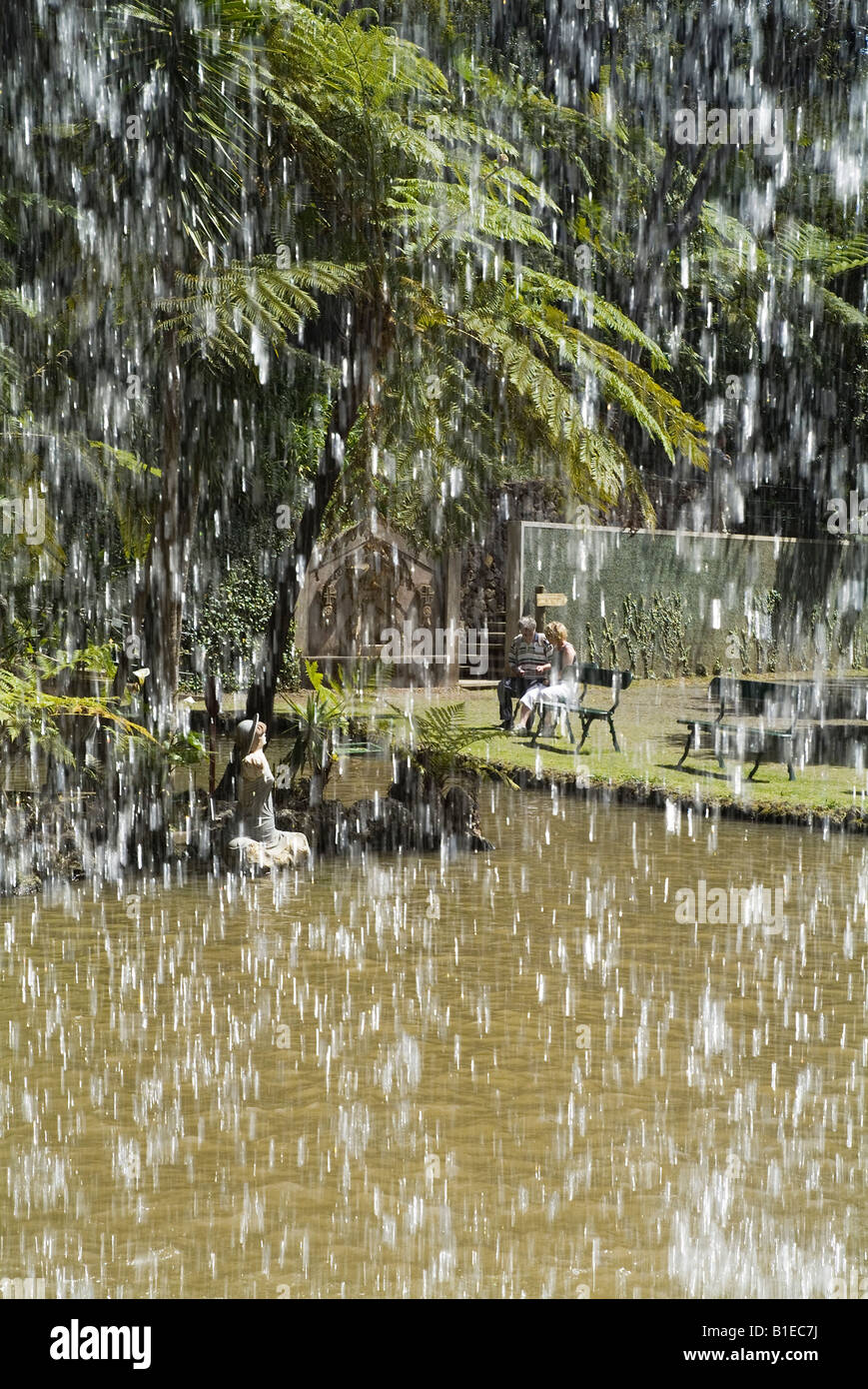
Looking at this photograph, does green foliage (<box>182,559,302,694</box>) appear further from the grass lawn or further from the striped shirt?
the striped shirt

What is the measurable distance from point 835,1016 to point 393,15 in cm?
1279

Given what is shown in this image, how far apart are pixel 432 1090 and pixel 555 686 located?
9.76 metres

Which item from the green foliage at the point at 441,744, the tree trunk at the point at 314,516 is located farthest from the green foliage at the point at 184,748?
the green foliage at the point at 441,744

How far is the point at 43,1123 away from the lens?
4512 mm

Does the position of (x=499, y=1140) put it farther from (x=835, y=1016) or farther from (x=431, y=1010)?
(x=835, y=1016)

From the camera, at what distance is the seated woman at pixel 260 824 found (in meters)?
8.41

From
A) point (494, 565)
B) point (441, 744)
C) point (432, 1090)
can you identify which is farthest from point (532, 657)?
point (432, 1090)

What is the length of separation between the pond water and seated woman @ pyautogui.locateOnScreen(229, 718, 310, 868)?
432mm

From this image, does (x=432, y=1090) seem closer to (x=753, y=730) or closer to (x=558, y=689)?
(x=753, y=730)

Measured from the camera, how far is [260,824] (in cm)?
856

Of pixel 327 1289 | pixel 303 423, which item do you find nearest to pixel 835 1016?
pixel 327 1289

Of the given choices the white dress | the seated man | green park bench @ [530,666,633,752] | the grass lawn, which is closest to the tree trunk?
the grass lawn

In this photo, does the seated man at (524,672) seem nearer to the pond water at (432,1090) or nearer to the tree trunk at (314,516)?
the tree trunk at (314,516)

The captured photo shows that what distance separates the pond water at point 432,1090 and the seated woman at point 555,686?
625 cm
